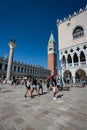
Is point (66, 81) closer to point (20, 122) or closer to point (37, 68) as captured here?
point (20, 122)

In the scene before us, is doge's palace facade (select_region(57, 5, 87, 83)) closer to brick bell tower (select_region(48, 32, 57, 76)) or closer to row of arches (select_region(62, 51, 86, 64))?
row of arches (select_region(62, 51, 86, 64))

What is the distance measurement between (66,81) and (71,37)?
13.0 meters

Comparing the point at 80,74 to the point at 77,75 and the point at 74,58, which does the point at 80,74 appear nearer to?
the point at 77,75

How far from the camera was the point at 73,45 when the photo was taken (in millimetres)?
26031

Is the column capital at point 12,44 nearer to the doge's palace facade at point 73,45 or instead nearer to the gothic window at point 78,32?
the doge's palace facade at point 73,45

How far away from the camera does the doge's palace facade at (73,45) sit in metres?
24.2

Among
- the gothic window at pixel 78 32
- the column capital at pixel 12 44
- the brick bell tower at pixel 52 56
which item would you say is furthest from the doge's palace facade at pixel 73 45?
the brick bell tower at pixel 52 56

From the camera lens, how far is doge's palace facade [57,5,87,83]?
24219mm

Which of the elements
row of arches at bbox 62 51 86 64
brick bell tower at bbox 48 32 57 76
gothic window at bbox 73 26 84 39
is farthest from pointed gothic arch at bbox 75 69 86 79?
brick bell tower at bbox 48 32 57 76

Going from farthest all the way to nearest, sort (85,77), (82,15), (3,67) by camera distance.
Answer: (3,67) < (82,15) < (85,77)

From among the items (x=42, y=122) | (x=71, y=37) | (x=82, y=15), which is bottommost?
(x=42, y=122)

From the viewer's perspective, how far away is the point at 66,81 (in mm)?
23984

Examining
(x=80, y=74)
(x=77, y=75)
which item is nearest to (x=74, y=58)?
(x=80, y=74)

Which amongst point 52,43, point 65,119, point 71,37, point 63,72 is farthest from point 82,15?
point 52,43
